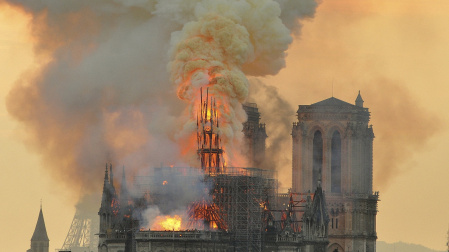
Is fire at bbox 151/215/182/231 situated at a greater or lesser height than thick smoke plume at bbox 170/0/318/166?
lesser

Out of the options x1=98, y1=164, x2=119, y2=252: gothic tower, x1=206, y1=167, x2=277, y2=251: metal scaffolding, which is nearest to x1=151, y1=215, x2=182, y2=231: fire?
x1=206, y1=167, x2=277, y2=251: metal scaffolding

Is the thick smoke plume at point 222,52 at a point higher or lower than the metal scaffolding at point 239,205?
higher

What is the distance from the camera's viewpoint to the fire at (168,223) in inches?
7328

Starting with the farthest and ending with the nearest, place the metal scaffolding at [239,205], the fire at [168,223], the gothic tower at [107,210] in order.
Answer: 1. the gothic tower at [107,210]
2. the metal scaffolding at [239,205]
3. the fire at [168,223]

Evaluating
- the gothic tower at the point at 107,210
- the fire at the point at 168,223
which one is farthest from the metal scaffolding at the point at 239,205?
the gothic tower at the point at 107,210

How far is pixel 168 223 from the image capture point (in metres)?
186

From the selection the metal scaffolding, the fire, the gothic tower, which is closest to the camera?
the fire

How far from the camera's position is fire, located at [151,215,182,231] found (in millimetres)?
186125

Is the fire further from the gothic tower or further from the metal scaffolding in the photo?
the gothic tower

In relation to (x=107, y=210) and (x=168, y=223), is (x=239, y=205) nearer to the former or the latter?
(x=168, y=223)

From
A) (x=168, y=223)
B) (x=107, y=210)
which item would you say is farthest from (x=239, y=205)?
(x=107, y=210)

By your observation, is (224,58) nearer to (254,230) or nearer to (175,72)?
(175,72)

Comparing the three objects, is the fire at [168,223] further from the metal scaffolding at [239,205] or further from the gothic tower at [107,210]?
the gothic tower at [107,210]

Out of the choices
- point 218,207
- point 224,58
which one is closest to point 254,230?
point 218,207
